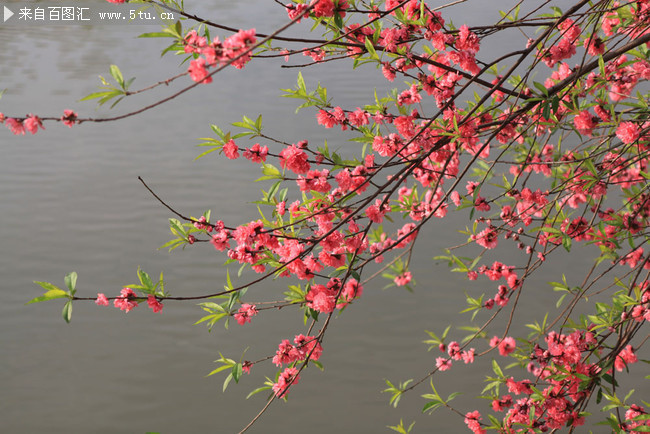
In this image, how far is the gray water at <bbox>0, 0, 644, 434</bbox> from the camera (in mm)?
2746

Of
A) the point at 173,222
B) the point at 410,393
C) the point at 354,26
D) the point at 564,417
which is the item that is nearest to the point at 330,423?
the point at 410,393

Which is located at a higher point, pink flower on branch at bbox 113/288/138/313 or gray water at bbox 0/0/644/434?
gray water at bbox 0/0/644/434

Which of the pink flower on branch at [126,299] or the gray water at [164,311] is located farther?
the gray water at [164,311]

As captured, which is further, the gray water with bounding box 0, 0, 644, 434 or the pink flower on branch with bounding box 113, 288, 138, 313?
the gray water with bounding box 0, 0, 644, 434

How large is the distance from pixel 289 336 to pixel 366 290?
567mm

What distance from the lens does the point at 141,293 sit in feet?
4.89

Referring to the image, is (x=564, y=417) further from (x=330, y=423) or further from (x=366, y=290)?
(x=366, y=290)

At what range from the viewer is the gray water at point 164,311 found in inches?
108

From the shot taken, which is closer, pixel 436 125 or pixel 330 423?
pixel 436 125

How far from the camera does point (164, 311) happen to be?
3.33 metres

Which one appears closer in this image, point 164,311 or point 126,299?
point 126,299

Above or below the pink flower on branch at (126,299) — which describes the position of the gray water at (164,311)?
above

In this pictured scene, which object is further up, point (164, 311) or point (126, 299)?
point (164, 311)

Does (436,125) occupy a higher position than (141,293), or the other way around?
(436,125)
